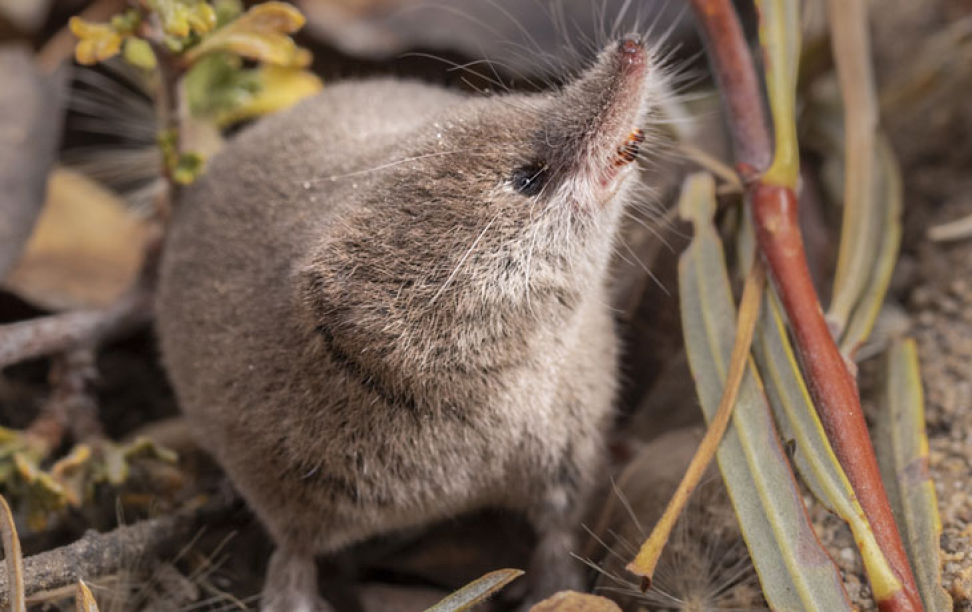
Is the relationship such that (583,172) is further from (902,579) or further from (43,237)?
(43,237)

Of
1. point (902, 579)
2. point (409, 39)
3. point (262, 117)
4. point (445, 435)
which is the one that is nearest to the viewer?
point (902, 579)

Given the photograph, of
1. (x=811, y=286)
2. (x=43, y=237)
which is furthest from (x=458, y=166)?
(x=43, y=237)

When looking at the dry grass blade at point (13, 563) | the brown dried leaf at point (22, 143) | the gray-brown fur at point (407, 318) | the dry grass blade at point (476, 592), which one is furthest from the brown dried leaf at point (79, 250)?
the dry grass blade at point (476, 592)

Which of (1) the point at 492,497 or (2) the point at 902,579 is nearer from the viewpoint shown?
(2) the point at 902,579

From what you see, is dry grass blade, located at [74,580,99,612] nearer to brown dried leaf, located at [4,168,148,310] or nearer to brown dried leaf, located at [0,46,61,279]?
brown dried leaf, located at [0,46,61,279]

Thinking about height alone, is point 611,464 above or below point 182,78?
below

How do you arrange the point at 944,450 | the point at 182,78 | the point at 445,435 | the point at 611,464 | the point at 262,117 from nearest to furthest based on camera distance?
the point at 445,435 < the point at 944,450 < the point at 182,78 < the point at 611,464 < the point at 262,117

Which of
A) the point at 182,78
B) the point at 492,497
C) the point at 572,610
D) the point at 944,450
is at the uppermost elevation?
the point at 944,450

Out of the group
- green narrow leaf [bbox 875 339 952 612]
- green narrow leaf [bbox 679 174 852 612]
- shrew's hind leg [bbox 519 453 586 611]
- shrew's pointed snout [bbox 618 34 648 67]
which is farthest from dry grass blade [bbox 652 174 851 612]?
shrew's pointed snout [bbox 618 34 648 67]
